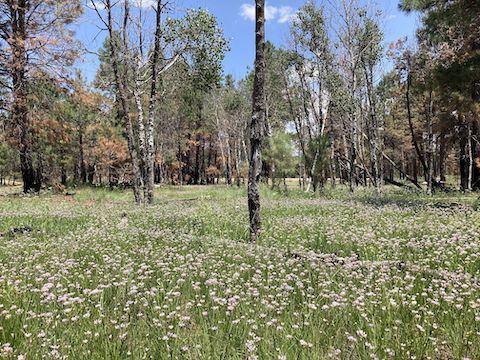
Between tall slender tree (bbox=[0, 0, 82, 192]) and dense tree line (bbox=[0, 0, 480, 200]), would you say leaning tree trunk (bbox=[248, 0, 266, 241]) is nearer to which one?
dense tree line (bbox=[0, 0, 480, 200])

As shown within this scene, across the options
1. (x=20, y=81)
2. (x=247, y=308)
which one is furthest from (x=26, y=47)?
(x=247, y=308)

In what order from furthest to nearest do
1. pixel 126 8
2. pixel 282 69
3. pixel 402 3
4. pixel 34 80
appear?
1. pixel 282 69
2. pixel 34 80
3. pixel 126 8
4. pixel 402 3

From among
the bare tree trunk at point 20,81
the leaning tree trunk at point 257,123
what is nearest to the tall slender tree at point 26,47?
the bare tree trunk at point 20,81

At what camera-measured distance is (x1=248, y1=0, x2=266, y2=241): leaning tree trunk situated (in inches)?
374

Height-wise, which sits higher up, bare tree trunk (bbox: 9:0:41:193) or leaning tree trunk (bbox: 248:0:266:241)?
bare tree trunk (bbox: 9:0:41:193)

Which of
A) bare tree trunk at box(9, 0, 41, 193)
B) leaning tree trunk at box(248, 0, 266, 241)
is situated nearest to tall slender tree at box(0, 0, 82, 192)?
bare tree trunk at box(9, 0, 41, 193)

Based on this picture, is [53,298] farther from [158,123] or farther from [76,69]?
[158,123]

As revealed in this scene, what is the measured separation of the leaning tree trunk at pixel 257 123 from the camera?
951 centimetres

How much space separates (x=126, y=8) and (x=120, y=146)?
27985 mm

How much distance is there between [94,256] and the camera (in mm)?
7383

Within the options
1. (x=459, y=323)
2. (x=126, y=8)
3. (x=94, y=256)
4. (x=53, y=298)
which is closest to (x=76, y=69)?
(x=126, y=8)

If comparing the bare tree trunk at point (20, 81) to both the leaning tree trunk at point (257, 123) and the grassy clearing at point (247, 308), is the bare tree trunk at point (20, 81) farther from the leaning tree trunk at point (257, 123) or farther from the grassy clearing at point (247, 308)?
the grassy clearing at point (247, 308)

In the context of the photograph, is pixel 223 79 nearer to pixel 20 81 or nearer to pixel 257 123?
pixel 20 81

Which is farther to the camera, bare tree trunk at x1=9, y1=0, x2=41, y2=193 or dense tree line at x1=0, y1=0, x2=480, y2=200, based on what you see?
bare tree trunk at x1=9, y1=0, x2=41, y2=193
